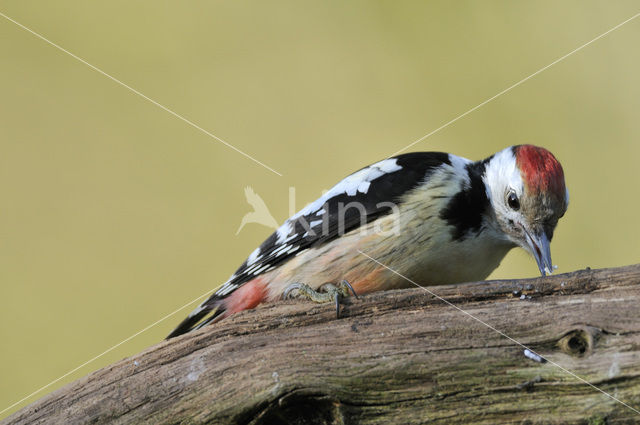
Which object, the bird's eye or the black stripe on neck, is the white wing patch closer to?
the black stripe on neck

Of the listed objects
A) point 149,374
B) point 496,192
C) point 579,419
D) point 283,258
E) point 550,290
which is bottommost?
point 579,419

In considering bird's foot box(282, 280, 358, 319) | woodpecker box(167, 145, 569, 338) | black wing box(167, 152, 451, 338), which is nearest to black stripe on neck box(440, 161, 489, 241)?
woodpecker box(167, 145, 569, 338)

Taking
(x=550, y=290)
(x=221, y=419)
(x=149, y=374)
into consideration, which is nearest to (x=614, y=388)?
(x=550, y=290)

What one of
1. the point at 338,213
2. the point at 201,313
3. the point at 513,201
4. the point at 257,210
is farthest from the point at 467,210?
the point at 257,210

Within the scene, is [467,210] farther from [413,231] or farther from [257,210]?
[257,210]

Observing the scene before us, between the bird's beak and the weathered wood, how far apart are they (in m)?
0.41

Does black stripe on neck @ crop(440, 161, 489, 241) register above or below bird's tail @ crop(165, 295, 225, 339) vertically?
above

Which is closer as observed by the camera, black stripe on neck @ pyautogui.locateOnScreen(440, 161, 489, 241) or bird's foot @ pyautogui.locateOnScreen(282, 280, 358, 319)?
bird's foot @ pyautogui.locateOnScreen(282, 280, 358, 319)

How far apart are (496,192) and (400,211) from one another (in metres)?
0.36

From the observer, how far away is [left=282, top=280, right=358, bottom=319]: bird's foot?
1590 mm

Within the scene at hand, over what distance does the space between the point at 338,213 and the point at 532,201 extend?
0.59 meters

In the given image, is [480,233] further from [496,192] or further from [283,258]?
[283,258]

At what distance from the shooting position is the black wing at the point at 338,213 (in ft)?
6.24

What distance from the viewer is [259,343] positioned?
1.46 metres
